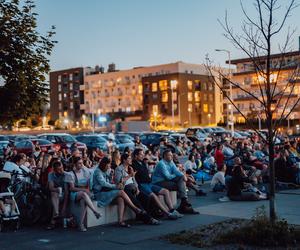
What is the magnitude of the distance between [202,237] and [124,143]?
31.7 meters

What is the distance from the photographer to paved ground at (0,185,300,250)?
945cm

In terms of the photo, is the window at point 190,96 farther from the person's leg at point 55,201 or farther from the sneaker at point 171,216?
Answer: the person's leg at point 55,201

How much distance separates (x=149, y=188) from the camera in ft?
40.3

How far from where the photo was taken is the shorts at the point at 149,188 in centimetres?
1211

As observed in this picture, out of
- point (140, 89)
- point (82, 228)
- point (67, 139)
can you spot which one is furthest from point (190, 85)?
point (82, 228)

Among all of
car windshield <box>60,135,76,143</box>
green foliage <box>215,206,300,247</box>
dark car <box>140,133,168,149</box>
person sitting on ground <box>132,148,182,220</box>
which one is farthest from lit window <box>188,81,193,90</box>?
green foliage <box>215,206,300,247</box>

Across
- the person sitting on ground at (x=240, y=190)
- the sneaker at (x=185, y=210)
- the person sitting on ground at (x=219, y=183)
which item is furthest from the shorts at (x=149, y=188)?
the person sitting on ground at (x=219, y=183)

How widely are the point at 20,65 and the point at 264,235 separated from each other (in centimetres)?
631

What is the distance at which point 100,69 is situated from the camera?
132250 millimetres

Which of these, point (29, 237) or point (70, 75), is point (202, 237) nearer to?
point (29, 237)

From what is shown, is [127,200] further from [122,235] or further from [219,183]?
[219,183]

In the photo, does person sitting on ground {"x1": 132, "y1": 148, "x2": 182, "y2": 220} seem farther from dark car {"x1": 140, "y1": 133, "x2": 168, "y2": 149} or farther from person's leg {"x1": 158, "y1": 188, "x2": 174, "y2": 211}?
dark car {"x1": 140, "y1": 133, "x2": 168, "y2": 149}

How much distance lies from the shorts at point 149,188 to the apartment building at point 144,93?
93314 millimetres

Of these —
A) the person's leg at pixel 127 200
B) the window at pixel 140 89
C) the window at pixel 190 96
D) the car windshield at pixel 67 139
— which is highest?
the window at pixel 140 89
